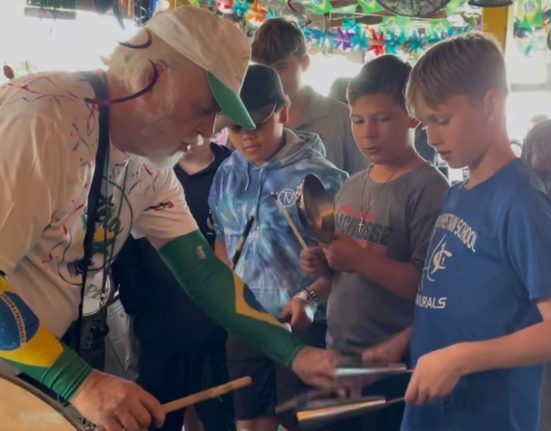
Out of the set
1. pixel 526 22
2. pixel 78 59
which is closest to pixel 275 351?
pixel 78 59

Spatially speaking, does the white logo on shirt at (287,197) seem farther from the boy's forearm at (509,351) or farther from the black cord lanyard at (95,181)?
the boy's forearm at (509,351)

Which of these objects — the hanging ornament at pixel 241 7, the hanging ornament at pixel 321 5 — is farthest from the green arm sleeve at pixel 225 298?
the hanging ornament at pixel 321 5

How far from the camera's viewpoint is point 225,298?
1.41 m

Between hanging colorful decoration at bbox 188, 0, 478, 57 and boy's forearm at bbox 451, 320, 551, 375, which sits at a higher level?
hanging colorful decoration at bbox 188, 0, 478, 57

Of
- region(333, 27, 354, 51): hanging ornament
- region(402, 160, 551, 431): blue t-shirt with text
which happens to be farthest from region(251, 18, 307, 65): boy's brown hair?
region(333, 27, 354, 51): hanging ornament

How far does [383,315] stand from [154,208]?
20.7 inches

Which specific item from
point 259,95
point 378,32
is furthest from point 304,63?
point 378,32

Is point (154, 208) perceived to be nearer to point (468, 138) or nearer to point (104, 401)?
point (104, 401)

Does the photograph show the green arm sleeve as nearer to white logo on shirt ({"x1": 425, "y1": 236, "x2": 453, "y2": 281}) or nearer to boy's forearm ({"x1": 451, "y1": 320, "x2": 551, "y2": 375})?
white logo on shirt ({"x1": 425, "y1": 236, "x2": 453, "y2": 281})

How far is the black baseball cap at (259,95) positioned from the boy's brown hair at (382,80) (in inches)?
11.1

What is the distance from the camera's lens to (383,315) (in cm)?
142

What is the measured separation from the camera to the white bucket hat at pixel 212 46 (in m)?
1.18

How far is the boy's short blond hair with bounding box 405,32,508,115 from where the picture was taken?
1.15 metres

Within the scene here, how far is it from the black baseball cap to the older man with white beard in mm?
358
